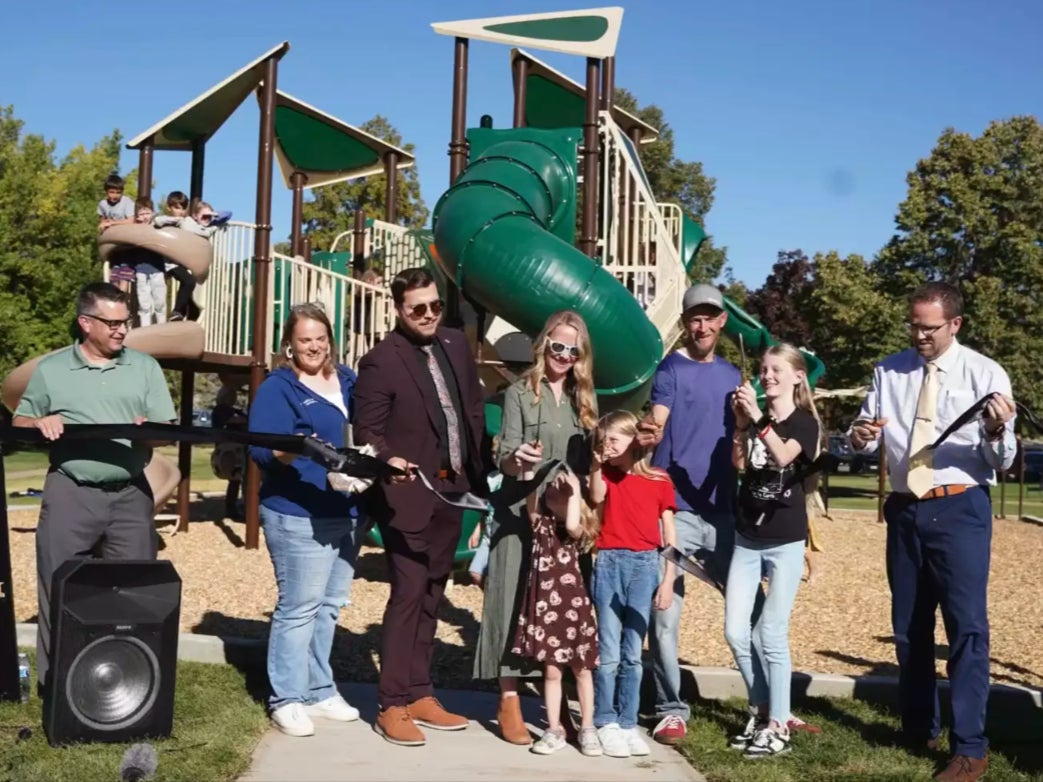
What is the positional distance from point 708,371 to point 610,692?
4.80 ft

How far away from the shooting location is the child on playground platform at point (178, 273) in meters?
12.2

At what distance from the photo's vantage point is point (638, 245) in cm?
1172

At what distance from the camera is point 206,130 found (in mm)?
13969

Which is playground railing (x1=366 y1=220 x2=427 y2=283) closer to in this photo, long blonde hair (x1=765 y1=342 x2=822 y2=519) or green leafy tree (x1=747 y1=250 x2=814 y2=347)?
Answer: long blonde hair (x1=765 y1=342 x2=822 y2=519)

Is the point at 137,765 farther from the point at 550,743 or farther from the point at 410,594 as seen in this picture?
the point at 550,743

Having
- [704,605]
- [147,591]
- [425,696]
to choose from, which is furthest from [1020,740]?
[704,605]

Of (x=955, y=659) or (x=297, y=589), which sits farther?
(x=297, y=589)

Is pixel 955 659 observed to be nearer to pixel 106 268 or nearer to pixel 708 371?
pixel 708 371

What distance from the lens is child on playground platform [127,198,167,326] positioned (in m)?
11.9

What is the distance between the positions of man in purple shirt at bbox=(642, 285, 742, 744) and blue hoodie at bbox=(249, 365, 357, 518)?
4.68 feet

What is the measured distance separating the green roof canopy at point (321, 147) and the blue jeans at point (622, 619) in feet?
36.3

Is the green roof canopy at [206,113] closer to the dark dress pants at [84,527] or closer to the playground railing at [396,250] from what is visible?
the playground railing at [396,250]

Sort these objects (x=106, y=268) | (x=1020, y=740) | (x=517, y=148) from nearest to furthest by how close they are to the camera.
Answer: (x=1020, y=740)
(x=517, y=148)
(x=106, y=268)

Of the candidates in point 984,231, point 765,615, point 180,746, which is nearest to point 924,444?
point 765,615
